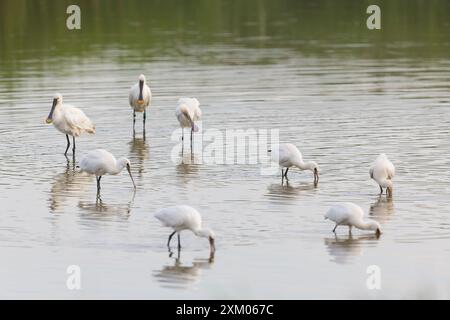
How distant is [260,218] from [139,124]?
447 inches

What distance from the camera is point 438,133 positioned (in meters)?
30.2

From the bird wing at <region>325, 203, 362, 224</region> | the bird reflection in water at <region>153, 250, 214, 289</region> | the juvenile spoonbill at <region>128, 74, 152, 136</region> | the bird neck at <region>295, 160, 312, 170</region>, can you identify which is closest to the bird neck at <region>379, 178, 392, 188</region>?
the bird neck at <region>295, 160, 312, 170</region>

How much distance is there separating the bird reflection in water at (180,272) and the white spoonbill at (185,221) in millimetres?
293

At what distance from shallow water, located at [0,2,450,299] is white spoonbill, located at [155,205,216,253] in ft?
0.97

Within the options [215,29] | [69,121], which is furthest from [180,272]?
[215,29]

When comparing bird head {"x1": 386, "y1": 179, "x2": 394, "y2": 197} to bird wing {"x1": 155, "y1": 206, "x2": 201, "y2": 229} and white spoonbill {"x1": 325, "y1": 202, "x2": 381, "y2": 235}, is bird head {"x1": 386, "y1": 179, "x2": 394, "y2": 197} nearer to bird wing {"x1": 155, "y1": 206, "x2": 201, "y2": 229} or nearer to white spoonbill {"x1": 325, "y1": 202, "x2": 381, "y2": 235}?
white spoonbill {"x1": 325, "y1": 202, "x2": 381, "y2": 235}

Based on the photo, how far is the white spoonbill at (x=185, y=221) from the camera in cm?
1955

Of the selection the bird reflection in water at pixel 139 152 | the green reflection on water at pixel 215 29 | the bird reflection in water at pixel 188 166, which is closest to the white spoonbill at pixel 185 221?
the bird reflection in water at pixel 188 166

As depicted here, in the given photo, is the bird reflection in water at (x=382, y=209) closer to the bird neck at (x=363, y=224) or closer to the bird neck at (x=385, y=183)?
the bird neck at (x=385, y=183)

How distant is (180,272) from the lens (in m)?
18.8

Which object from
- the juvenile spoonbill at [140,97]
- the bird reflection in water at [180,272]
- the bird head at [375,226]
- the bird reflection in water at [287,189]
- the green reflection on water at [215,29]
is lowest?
the bird reflection in water at [180,272]

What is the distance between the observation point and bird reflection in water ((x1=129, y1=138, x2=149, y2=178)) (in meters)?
27.3
